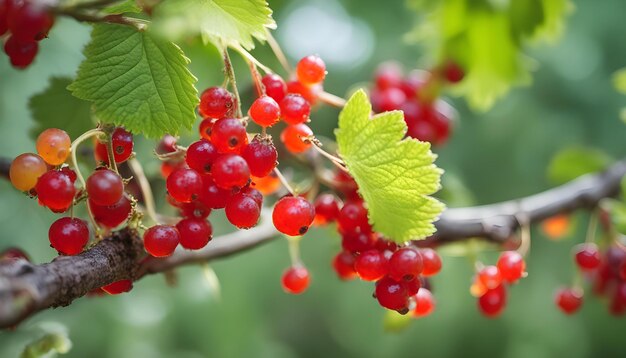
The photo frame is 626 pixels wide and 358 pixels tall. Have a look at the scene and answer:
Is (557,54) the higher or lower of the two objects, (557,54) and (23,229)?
the higher

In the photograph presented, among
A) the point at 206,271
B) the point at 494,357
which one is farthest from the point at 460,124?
the point at 206,271

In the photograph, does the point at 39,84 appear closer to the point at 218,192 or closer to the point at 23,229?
the point at 23,229

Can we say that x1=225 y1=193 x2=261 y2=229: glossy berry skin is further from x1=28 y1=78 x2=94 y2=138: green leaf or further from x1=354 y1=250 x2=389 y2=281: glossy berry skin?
x1=28 y1=78 x2=94 y2=138: green leaf

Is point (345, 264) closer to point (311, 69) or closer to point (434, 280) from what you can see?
point (311, 69)

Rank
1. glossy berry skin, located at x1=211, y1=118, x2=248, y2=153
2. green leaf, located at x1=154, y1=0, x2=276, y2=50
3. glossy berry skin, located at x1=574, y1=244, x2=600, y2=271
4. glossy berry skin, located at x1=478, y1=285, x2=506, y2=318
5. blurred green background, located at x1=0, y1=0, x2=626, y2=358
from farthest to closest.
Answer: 1. blurred green background, located at x1=0, y1=0, x2=626, y2=358
2. glossy berry skin, located at x1=574, y1=244, x2=600, y2=271
3. glossy berry skin, located at x1=478, y1=285, x2=506, y2=318
4. glossy berry skin, located at x1=211, y1=118, x2=248, y2=153
5. green leaf, located at x1=154, y1=0, x2=276, y2=50

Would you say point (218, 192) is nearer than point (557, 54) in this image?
Yes

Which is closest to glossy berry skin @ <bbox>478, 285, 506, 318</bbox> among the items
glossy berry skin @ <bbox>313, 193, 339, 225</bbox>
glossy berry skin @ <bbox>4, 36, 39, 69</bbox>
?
glossy berry skin @ <bbox>313, 193, 339, 225</bbox>

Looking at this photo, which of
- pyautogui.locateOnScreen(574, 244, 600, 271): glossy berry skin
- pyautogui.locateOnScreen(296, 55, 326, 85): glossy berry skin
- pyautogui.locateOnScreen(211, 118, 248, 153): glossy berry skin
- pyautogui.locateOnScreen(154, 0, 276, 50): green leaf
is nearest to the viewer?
pyautogui.locateOnScreen(154, 0, 276, 50): green leaf
